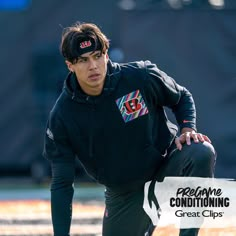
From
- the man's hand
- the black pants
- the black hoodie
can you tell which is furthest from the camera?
the black pants

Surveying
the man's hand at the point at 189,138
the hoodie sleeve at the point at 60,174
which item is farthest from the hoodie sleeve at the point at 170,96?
the hoodie sleeve at the point at 60,174

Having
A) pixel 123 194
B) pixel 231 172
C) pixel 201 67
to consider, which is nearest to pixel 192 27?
pixel 201 67

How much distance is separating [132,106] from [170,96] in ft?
0.83

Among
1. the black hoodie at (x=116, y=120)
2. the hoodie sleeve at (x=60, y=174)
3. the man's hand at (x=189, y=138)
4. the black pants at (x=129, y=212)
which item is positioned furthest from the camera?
the black pants at (x=129, y=212)

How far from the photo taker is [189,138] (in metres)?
6.29

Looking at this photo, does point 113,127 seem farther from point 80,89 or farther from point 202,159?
point 202,159

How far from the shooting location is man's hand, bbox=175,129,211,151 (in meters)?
6.27

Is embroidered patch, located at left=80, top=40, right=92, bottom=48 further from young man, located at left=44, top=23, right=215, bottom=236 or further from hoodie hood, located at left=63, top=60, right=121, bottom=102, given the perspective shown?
hoodie hood, located at left=63, top=60, right=121, bottom=102

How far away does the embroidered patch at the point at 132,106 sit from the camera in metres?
6.43

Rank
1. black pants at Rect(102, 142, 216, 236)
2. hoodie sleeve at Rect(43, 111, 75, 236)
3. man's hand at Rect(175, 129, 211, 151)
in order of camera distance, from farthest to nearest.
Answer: black pants at Rect(102, 142, 216, 236)
man's hand at Rect(175, 129, 211, 151)
hoodie sleeve at Rect(43, 111, 75, 236)

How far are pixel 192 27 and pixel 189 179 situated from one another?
3904 mm

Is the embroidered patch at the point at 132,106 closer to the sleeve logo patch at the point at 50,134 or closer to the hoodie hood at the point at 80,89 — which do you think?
the hoodie hood at the point at 80,89

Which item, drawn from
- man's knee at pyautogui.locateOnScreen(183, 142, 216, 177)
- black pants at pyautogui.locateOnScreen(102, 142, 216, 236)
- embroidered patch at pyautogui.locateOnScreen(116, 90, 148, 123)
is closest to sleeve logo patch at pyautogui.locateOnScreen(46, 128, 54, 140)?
embroidered patch at pyautogui.locateOnScreen(116, 90, 148, 123)

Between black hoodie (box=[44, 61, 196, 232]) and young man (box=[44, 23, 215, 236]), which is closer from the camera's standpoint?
young man (box=[44, 23, 215, 236])
